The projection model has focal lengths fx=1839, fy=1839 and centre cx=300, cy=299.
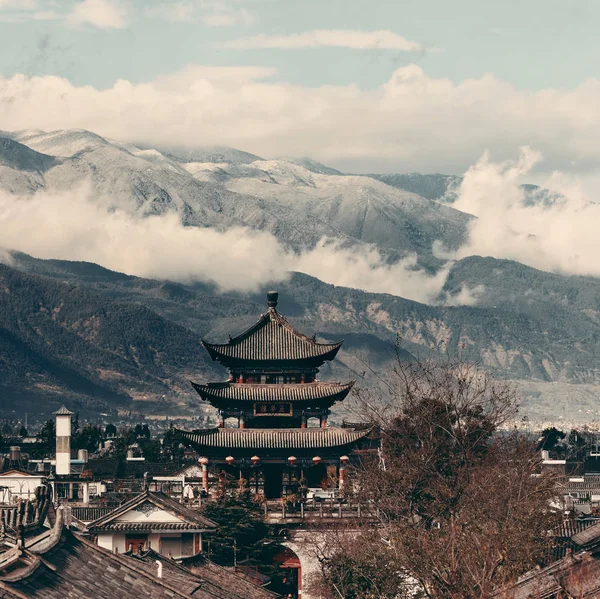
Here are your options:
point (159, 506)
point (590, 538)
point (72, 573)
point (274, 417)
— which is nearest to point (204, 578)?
point (590, 538)

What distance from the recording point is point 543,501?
9288cm

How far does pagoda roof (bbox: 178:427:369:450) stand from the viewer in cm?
15862

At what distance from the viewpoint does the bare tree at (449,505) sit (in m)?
63.5

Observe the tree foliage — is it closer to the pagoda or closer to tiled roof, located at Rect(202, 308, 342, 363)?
the pagoda

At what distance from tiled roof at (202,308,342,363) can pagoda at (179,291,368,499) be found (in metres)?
0.09

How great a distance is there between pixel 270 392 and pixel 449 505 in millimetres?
65796

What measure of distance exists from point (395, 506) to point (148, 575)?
52.5m

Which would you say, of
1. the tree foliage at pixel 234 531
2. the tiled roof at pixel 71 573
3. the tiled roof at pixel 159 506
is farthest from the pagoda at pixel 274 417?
the tiled roof at pixel 71 573

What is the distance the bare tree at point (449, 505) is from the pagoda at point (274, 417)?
1766cm

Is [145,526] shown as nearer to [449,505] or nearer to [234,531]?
[234,531]

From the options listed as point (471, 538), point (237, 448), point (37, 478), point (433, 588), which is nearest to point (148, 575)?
point (433, 588)

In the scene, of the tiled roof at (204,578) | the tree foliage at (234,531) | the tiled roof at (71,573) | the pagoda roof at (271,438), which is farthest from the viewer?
the pagoda roof at (271,438)

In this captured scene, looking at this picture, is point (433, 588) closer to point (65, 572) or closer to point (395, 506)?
point (65, 572)

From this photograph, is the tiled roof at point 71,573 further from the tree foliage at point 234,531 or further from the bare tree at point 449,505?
the tree foliage at point 234,531
